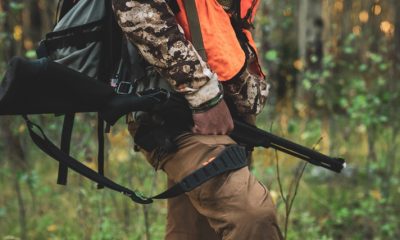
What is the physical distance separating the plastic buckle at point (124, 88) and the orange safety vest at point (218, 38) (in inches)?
11.2

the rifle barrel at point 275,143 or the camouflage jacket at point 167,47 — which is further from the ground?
the camouflage jacket at point 167,47

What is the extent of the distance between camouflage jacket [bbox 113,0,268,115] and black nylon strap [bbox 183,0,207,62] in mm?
52

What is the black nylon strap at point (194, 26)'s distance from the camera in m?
2.01

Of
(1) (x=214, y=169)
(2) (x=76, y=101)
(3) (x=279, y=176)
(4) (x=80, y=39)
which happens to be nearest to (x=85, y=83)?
(2) (x=76, y=101)

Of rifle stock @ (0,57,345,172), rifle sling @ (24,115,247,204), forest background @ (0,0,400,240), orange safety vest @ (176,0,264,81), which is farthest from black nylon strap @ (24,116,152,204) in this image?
forest background @ (0,0,400,240)

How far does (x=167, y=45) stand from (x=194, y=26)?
0.15 m

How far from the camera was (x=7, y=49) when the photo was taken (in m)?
4.20

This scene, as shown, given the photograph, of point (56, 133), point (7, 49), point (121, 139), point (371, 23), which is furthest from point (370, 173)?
point (7, 49)

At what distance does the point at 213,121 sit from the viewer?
6.60 feet

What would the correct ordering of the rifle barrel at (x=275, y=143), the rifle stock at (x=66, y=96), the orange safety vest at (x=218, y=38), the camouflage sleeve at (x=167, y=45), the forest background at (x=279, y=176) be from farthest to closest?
1. the forest background at (x=279, y=176)
2. the rifle barrel at (x=275, y=143)
3. the orange safety vest at (x=218, y=38)
4. the camouflage sleeve at (x=167, y=45)
5. the rifle stock at (x=66, y=96)

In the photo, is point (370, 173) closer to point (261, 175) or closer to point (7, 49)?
point (261, 175)

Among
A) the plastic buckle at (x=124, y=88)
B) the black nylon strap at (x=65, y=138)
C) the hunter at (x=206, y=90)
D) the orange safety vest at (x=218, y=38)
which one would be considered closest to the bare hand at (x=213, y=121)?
the hunter at (x=206, y=90)

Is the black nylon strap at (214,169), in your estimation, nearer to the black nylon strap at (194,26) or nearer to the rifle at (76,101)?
the rifle at (76,101)

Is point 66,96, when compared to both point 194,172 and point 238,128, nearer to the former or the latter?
point 194,172
